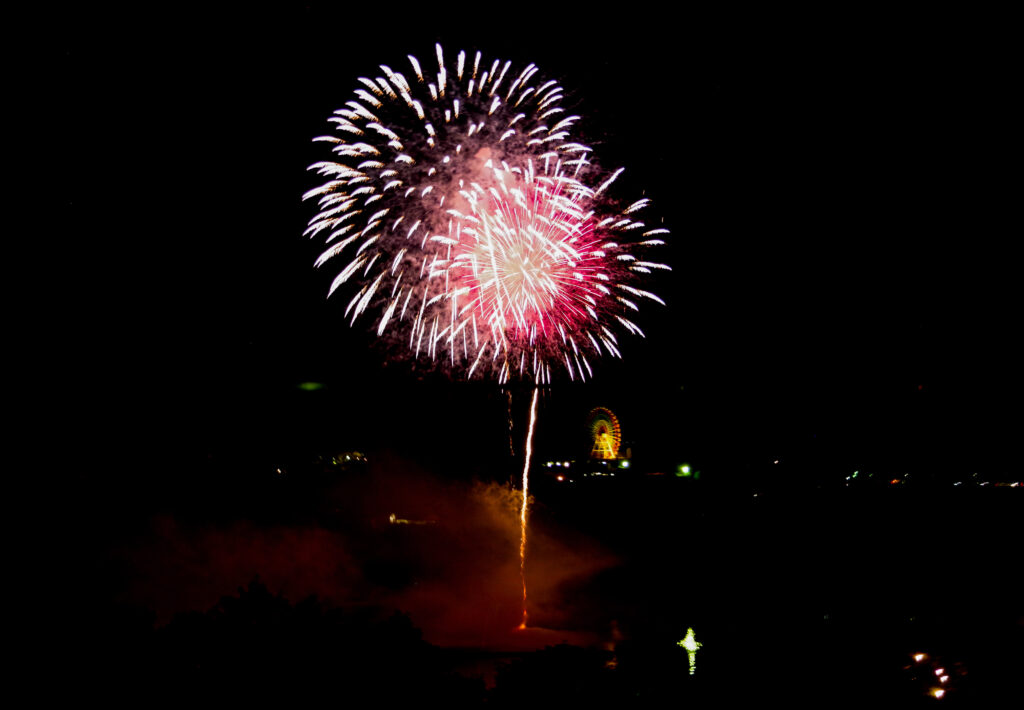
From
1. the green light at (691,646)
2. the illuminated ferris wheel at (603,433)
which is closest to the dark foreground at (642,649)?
the green light at (691,646)

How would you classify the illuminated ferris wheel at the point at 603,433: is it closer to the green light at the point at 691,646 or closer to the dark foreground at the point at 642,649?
the dark foreground at the point at 642,649

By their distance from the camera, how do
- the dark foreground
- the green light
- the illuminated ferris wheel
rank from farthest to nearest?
the illuminated ferris wheel < the green light < the dark foreground

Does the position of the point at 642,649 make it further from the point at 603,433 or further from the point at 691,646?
the point at 603,433

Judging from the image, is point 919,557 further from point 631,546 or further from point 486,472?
point 486,472

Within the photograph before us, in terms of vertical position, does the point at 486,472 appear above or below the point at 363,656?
above

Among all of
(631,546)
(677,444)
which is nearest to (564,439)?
(677,444)

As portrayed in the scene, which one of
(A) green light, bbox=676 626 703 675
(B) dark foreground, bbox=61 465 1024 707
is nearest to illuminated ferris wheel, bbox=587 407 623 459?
(B) dark foreground, bbox=61 465 1024 707

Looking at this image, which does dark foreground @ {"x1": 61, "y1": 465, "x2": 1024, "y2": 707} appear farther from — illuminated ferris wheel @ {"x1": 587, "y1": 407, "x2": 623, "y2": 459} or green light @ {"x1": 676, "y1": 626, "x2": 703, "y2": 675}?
illuminated ferris wheel @ {"x1": 587, "y1": 407, "x2": 623, "y2": 459}

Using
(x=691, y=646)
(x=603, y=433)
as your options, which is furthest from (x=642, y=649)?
(x=603, y=433)
